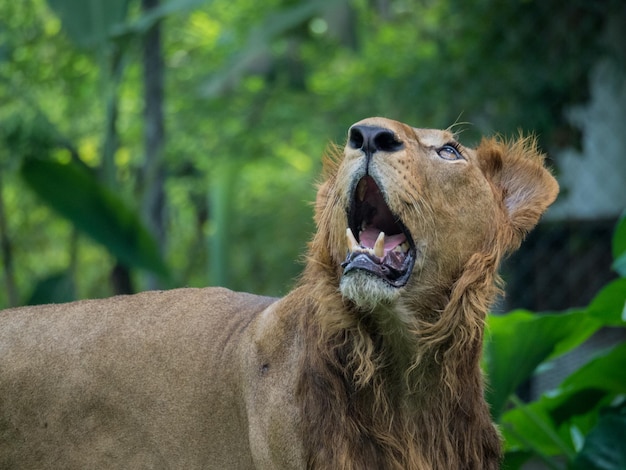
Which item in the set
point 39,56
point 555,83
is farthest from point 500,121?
point 39,56

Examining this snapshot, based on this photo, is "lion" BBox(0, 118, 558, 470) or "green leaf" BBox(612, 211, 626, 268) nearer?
"lion" BBox(0, 118, 558, 470)

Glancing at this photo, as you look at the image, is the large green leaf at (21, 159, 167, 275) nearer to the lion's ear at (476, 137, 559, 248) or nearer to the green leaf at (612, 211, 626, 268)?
the green leaf at (612, 211, 626, 268)

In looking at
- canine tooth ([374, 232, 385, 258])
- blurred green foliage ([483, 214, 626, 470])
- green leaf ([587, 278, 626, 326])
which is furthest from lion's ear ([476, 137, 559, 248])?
green leaf ([587, 278, 626, 326])

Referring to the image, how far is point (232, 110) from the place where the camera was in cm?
1033

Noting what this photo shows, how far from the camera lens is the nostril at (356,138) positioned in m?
2.83

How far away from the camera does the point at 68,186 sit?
6.95m

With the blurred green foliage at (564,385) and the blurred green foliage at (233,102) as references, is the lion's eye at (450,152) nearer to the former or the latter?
the blurred green foliage at (564,385)

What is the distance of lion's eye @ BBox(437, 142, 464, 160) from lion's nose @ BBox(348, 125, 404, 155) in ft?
0.81

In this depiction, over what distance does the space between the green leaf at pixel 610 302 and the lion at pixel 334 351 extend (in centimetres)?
126

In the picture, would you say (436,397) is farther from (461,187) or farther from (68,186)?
(68,186)

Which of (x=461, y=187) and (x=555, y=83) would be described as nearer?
(x=461, y=187)

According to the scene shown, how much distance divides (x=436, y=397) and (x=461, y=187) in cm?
63

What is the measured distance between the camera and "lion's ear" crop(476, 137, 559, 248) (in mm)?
3295

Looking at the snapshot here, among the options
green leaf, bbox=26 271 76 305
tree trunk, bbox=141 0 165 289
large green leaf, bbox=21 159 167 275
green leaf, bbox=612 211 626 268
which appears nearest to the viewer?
green leaf, bbox=612 211 626 268
